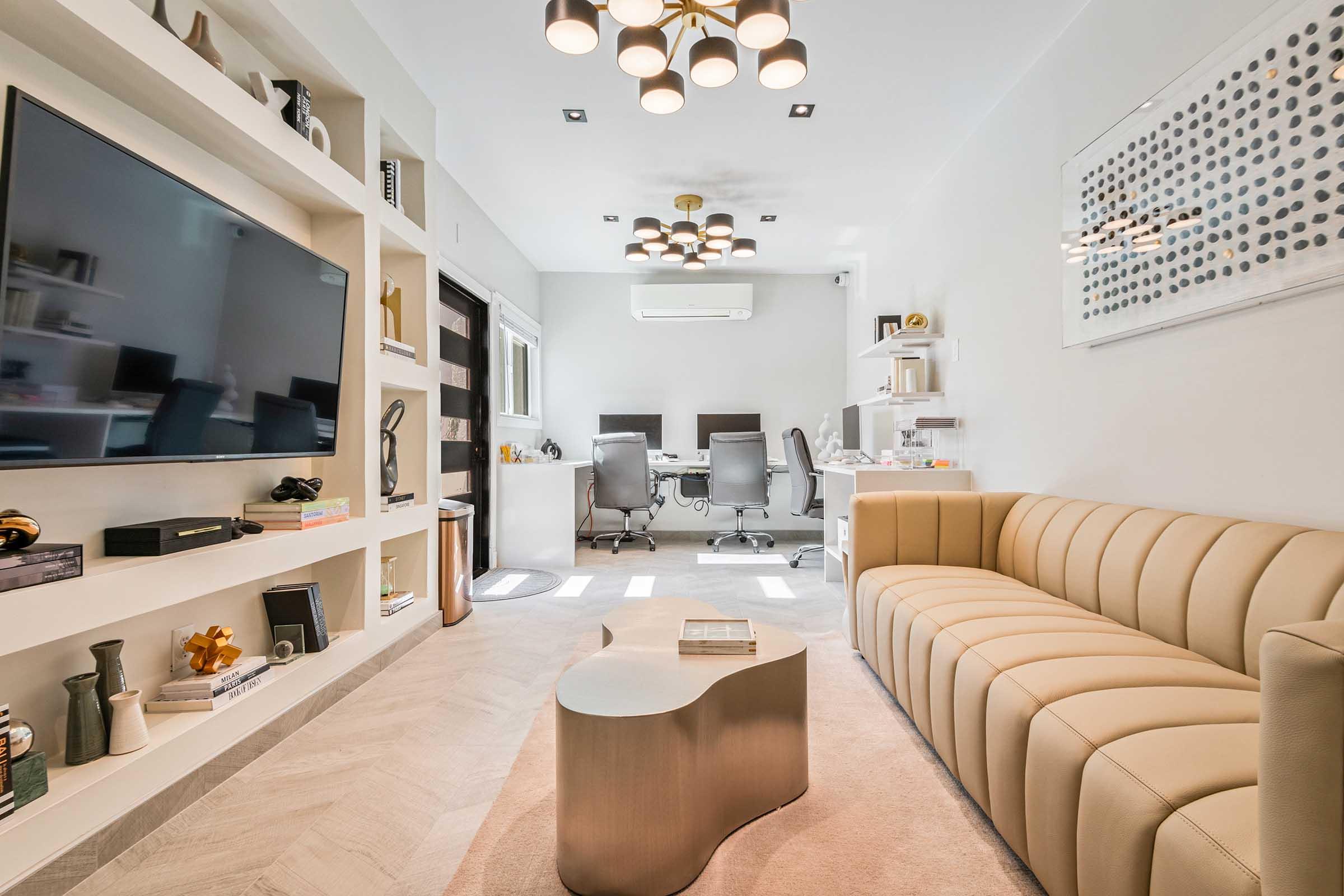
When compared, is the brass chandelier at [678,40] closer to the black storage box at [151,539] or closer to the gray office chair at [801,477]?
the black storage box at [151,539]

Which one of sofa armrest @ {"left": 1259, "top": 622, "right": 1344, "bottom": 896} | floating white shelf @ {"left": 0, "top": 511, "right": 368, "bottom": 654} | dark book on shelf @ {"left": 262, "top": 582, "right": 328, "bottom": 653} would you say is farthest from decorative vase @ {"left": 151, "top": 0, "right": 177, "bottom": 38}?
sofa armrest @ {"left": 1259, "top": 622, "right": 1344, "bottom": 896}

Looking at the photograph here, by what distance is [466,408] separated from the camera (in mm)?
4848

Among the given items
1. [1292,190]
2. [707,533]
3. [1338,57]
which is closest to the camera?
[1338,57]

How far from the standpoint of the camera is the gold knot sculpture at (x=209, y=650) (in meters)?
1.93

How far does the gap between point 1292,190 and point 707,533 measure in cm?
532

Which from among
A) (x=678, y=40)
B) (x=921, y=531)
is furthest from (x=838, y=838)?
(x=678, y=40)

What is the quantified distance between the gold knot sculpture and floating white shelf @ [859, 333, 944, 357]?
12.6 ft

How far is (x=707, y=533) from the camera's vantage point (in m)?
6.57

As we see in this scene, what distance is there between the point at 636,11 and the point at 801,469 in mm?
3611

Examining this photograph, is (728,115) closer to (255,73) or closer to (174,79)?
(255,73)

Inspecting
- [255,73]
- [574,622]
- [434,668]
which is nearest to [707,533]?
[574,622]

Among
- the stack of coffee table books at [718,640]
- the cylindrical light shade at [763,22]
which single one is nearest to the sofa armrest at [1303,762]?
the stack of coffee table books at [718,640]

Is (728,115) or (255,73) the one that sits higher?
(728,115)

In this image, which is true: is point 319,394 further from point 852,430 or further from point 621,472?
point 852,430
